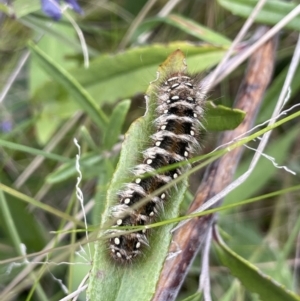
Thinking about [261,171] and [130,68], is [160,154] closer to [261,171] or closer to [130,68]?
[130,68]

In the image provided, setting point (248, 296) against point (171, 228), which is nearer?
point (171, 228)

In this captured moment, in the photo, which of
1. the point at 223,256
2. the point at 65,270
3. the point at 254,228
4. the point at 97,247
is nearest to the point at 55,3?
the point at 97,247

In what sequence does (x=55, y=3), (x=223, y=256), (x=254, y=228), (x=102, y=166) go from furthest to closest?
(x=254, y=228), (x=102, y=166), (x=55, y=3), (x=223, y=256)

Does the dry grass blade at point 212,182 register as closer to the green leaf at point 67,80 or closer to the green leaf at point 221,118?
the green leaf at point 221,118

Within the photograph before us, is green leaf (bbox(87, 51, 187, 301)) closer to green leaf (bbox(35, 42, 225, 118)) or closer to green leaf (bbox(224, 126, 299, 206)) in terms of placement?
green leaf (bbox(35, 42, 225, 118))

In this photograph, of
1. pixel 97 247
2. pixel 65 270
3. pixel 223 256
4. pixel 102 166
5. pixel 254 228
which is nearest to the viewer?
pixel 97 247

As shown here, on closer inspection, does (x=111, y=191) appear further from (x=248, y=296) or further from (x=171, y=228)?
(x=248, y=296)

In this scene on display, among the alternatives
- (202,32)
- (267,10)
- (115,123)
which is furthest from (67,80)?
(267,10)
